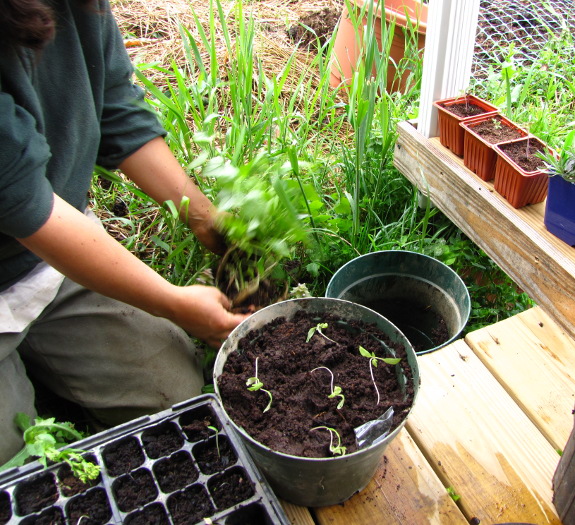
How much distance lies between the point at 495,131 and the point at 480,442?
1.02 meters

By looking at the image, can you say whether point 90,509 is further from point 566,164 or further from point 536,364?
point 566,164

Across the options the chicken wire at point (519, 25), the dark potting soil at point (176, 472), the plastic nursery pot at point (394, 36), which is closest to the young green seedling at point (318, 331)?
the dark potting soil at point (176, 472)

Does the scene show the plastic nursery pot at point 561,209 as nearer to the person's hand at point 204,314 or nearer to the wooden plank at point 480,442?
the wooden plank at point 480,442

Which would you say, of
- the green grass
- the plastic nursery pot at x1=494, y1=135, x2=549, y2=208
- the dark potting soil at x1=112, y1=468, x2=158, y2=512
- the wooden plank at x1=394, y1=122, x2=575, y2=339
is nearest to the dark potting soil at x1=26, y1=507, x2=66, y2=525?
the dark potting soil at x1=112, y1=468, x2=158, y2=512

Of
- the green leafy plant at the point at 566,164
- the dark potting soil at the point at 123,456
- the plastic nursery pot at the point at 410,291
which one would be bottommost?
the plastic nursery pot at the point at 410,291

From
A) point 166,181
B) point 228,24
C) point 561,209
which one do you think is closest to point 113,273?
point 166,181

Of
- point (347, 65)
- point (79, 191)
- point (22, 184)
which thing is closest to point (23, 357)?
point (79, 191)

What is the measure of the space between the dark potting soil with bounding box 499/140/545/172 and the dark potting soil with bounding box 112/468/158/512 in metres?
1.30

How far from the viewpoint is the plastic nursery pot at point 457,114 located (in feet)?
5.87

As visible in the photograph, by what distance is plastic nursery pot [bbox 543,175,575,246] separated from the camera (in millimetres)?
1370

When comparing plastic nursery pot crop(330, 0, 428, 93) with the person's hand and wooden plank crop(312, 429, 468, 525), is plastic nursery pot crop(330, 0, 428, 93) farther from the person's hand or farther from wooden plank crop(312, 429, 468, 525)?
wooden plank crop(312, 429, 468, 525)

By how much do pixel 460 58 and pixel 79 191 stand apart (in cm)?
133

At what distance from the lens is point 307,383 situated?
1.16m

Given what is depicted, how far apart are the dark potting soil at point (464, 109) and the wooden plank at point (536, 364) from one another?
2.42 feet
